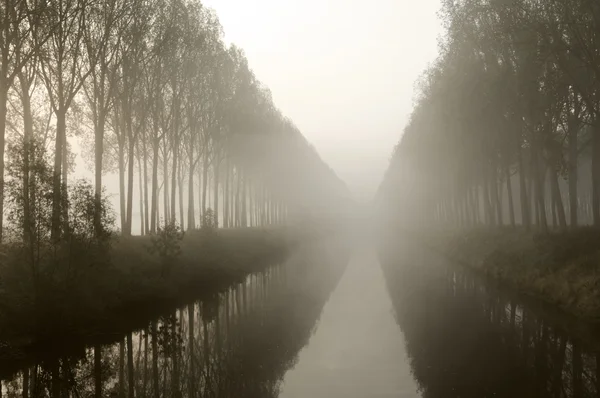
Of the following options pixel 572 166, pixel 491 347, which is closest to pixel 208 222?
pixel 572 166

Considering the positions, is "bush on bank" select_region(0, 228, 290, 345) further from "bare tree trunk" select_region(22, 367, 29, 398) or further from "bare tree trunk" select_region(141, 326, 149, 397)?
"bare tree trunk" select_region(22, 367, 29, 398)

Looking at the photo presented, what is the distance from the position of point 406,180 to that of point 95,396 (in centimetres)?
9966

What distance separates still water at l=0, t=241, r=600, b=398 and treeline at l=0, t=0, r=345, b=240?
6760 millimetres

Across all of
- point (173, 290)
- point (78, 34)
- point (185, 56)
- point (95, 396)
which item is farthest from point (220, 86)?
point (95, 396)

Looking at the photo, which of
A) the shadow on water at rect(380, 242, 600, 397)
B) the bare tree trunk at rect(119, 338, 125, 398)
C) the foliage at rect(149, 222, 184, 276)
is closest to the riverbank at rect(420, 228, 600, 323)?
the shadow on water at rect(380, 242, 600, 397)

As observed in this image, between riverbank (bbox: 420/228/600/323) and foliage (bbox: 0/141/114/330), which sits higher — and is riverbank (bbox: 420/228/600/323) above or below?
below

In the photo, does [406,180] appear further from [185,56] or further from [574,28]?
[574,28]

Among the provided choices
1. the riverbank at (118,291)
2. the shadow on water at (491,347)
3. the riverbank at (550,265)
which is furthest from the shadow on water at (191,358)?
the riverbank at (550,265)

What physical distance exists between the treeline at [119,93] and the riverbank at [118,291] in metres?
2.45

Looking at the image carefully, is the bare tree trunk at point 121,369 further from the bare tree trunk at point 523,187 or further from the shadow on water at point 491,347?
the bare tree trunk at point 523,187

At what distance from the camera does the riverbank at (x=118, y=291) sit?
18.5 metres

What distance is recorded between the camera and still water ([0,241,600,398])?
41.8 feet

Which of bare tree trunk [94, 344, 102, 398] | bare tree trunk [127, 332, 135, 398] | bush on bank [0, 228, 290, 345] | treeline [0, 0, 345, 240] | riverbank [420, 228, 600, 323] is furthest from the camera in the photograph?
treeline [0, 0, 345, 240]

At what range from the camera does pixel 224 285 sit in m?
32.2
